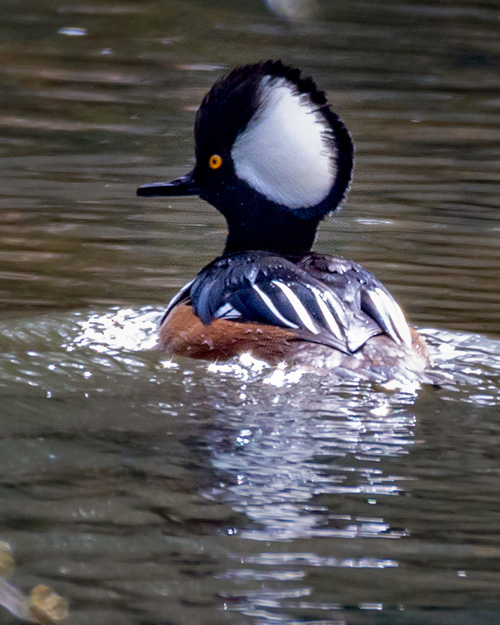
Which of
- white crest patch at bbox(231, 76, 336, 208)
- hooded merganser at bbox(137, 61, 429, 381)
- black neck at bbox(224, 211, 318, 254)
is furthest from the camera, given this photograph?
black neck at bbox(224, 211, 318, 254)

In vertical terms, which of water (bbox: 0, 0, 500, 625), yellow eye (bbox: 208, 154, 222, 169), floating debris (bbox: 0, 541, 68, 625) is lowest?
water (bbox: 0, 0, 500, 625)

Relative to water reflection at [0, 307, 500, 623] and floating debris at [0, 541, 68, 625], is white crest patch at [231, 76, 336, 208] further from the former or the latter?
floating debris at [0, 541, 68, 625]

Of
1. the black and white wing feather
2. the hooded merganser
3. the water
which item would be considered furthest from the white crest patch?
the water

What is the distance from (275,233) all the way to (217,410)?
140 cm

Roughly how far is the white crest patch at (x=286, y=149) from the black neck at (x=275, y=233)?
4.1 inches

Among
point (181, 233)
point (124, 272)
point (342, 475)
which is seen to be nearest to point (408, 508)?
point (342, 475)

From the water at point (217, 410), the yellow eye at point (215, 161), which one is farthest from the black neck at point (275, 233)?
the water at point (217, 410)

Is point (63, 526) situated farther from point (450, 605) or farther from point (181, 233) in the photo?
point (181, 233)

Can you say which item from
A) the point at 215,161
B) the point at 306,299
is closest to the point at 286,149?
the point at 215,161

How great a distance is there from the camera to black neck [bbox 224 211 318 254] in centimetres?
545

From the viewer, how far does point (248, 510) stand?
3.44m

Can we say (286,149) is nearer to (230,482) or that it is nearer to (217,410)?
(217,410)

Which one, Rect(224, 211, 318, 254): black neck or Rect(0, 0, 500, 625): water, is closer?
Rect(0, 0, 500, 625): water

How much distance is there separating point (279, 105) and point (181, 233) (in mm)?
2591
